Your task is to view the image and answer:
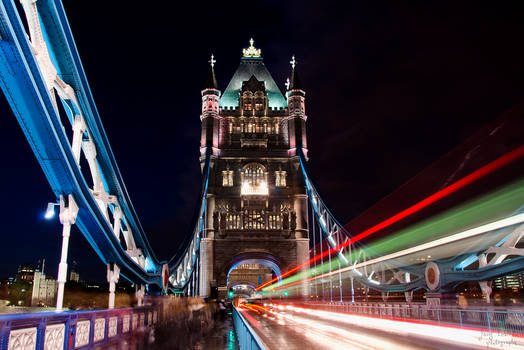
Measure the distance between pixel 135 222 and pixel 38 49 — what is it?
1054 centimetres

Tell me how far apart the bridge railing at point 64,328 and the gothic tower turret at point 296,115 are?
1803 inches

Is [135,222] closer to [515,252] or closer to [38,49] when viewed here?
[38,49]

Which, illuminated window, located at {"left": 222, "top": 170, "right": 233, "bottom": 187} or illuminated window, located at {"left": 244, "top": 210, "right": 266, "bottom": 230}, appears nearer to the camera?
illuminated window, located at {"left": 244, "top": 210, "right": 266, "bottom": 230}

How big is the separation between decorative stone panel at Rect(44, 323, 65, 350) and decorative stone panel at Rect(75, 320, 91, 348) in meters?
0.96

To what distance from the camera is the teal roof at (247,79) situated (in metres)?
64.4

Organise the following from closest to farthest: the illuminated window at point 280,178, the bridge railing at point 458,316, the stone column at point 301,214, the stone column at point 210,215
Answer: the bridge railing at point 458,316 → the stone column at point 210,215 → the stone column at point 301,214 → the illuminated window at point 280,178

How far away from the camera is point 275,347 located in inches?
437

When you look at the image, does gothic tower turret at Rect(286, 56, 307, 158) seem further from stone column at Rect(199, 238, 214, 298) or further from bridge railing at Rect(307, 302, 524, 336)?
bridge railing at Rect(307, 302, 524, 336)

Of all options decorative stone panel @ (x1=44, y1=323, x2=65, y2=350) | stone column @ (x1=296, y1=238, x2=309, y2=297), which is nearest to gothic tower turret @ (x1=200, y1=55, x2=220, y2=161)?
stone column @ (x1=296, y1=238, x2=309, y2=297)

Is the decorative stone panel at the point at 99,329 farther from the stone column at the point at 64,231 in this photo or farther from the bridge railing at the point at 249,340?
the bridge railing at the point at 249,340

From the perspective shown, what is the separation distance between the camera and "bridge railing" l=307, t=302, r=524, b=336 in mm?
11695

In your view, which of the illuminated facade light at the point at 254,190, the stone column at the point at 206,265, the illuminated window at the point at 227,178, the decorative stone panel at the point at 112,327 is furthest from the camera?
the illuminated window at the point at 227,178

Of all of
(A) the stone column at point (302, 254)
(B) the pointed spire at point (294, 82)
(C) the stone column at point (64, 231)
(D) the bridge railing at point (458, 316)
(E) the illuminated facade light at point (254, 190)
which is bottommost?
(D) the bridge railing at point (458, 316)

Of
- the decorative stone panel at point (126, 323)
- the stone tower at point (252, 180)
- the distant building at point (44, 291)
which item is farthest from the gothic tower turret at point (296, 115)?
the decorative stone panel at point (126, 323)
